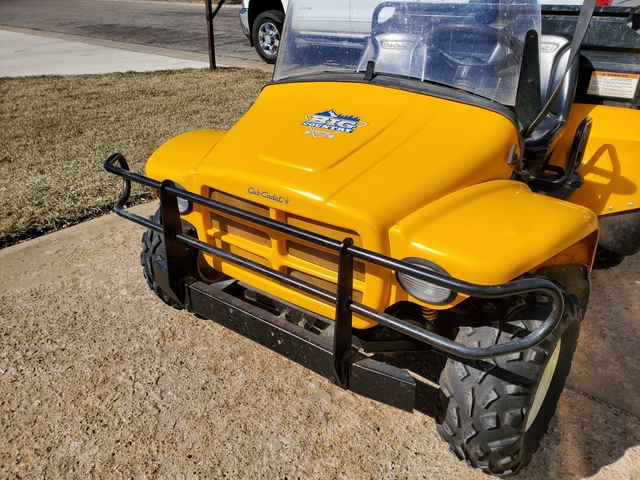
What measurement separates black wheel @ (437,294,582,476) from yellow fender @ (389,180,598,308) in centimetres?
22

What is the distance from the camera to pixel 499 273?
76.5 inches

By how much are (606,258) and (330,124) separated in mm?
2136

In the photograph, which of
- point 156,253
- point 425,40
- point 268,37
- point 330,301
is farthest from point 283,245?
point 268,37

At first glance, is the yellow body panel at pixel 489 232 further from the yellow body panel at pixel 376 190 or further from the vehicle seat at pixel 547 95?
the vehicle seat at pixel 547 95

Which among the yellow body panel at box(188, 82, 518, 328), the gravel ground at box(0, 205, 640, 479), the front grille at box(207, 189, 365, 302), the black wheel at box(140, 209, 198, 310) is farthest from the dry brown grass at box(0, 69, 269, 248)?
the yellow body panel at box(188, 82, 518, 328)

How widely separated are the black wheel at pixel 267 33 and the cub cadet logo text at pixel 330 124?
875 cm

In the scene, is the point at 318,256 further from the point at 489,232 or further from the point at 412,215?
the point at 489,232

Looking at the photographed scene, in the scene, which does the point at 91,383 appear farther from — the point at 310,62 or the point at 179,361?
the point at 310,62

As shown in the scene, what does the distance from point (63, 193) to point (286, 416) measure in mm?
3359

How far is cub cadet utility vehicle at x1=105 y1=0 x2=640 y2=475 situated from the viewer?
2092 millimetres

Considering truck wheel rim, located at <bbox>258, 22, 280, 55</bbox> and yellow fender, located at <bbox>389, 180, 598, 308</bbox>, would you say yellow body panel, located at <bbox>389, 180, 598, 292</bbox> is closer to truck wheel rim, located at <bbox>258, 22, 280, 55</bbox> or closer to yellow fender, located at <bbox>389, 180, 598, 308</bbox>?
yellow fender, located at <bbox>389, 180, 598, 308</bbox>

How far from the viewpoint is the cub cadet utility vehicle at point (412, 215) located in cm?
209

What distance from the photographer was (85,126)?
7.09m

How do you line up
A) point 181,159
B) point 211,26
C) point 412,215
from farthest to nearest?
point 211,26 < point 181,159 < point 412,215
